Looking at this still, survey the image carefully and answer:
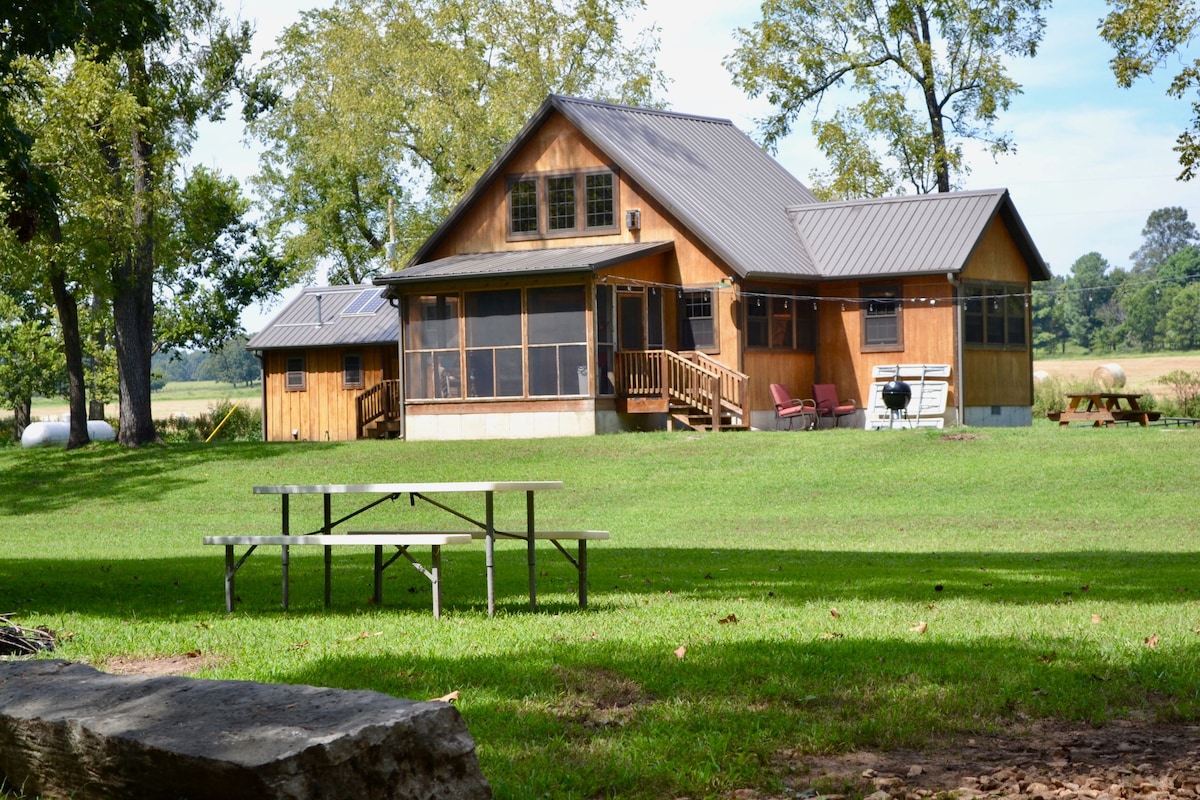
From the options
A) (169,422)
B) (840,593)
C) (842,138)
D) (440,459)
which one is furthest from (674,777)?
(169,422)

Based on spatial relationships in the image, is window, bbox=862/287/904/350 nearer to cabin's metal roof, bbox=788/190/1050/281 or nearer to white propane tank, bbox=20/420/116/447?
cabin's metal roof, bbox=788/190/1050/281

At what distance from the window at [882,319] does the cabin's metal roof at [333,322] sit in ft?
41.2

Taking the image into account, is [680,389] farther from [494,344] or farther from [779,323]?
[494,344]

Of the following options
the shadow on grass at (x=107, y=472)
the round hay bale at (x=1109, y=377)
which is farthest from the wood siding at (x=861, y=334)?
the round hay bale at (x=1109, y=377)

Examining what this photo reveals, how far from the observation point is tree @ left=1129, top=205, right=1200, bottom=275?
504 feet

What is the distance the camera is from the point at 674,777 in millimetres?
5469

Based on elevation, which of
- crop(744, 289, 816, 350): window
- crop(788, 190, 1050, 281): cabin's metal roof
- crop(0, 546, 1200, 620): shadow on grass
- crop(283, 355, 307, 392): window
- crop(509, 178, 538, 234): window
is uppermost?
crop(509, 178, 538, 234): window

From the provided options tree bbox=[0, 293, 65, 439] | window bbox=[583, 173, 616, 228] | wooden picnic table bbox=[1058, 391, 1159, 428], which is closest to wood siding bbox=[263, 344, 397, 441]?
window bbox=[583, 173, 616, 228]

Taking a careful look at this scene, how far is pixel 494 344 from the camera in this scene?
30078mm

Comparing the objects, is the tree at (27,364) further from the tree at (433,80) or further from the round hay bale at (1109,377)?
the round hay bale at (1109,377)

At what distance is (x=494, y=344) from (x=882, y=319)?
324 inches

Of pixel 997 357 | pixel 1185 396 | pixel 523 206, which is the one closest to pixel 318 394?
pixel 523 206

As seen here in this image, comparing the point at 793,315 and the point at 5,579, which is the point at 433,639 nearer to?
the point at 5,579

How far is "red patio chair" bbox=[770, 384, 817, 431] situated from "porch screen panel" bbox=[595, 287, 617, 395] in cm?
343
